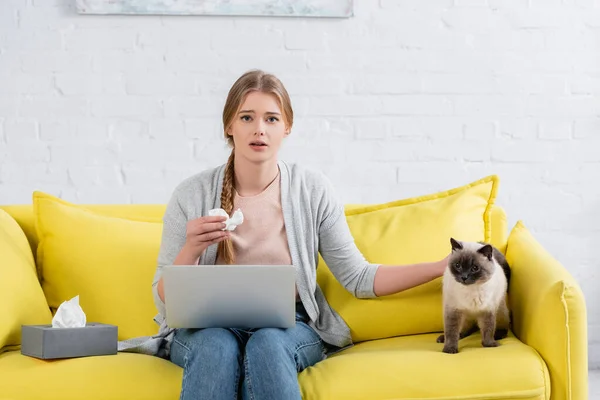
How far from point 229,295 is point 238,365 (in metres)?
0.17

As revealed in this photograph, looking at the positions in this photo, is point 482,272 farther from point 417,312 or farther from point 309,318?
point 309,318

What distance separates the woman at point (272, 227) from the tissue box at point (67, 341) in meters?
0.17

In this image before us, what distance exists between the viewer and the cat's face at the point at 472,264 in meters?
2.05

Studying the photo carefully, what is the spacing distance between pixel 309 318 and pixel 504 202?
1.28 metres

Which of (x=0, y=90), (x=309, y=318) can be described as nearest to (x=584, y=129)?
(x=309, y=318)

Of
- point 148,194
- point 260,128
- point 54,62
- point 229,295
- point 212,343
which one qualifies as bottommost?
point 212,343

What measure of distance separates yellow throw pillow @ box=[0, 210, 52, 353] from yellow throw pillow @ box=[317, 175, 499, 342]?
33.8 inches

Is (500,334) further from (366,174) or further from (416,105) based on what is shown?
(416,105)

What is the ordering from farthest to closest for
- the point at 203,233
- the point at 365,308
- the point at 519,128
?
the point at 519,128 < the point at 365,308 < the point at 203,233

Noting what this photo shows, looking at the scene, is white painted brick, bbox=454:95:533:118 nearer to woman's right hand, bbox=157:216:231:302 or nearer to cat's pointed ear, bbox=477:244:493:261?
cat's pointed ear, bbox=477:244:493:261

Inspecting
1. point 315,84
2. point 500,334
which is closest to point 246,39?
point 315,84

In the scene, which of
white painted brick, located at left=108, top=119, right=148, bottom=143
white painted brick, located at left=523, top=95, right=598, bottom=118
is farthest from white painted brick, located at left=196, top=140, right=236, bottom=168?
white painted brick, located at left=523, top=95, right=598, bottom=118

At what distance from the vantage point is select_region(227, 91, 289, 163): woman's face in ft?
7.17

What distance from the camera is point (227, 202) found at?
7.32ft
